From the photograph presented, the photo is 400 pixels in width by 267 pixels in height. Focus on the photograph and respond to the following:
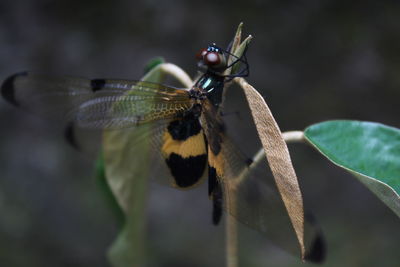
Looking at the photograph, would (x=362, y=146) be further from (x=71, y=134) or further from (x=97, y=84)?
(x=71, y=134)

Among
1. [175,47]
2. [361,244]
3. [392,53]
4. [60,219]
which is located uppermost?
[392,53]

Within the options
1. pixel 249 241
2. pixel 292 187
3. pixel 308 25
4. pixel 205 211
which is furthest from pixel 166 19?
pixel 292 187

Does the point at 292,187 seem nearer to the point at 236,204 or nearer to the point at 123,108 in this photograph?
the point at 236,204

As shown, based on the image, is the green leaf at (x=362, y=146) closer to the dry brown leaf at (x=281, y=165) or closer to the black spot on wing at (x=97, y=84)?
the dry brown leaf at (x=281, y=165)

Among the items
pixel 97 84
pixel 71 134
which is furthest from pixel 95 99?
pixel 71 134

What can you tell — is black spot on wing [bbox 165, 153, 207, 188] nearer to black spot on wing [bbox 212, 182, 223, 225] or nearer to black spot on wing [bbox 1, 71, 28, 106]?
black spot on wing [bbox 212, 182, 223, 225]

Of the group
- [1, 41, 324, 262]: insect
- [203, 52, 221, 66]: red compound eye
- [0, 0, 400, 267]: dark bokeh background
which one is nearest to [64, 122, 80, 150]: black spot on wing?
[1, 41, 324, 262]: insect
